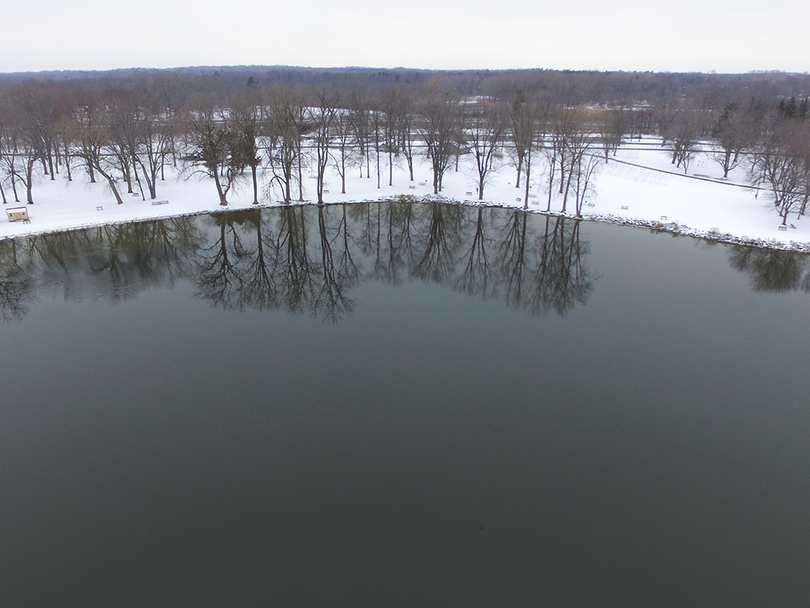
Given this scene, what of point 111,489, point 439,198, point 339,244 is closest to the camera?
point 111,489

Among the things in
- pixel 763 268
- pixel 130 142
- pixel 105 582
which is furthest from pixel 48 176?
pixel 763 268

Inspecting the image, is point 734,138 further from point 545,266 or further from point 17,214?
point 17,214

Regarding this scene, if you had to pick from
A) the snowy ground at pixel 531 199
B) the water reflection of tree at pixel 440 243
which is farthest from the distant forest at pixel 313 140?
the water reflection of tree at pixel 440 243

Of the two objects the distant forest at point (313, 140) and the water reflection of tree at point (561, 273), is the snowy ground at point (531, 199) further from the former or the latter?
the water reflection of tree at point (561, 273)

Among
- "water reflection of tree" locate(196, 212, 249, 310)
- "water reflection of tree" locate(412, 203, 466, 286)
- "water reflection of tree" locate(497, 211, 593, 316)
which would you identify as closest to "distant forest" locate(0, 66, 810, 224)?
"water reflection of tree" locate(497, 211, 593, 316)

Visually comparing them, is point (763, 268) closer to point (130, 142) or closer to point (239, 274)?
point (239, 274)

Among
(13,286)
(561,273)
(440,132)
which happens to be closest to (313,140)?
(440,132)
